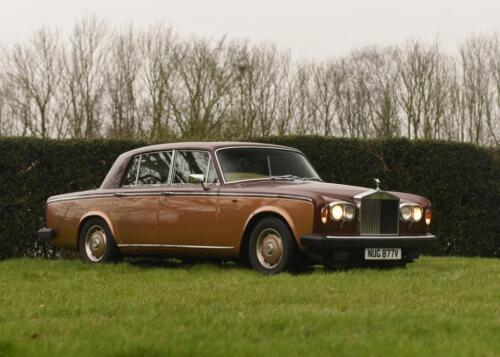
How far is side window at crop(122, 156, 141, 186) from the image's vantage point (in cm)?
1224

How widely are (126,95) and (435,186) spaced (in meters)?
21.0

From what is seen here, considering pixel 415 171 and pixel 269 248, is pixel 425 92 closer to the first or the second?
pixel 415 171

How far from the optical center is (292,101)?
3744 centimetres

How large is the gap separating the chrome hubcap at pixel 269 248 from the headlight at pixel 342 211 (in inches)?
27.2

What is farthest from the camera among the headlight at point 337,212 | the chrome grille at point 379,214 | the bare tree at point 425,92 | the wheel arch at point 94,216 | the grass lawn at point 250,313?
the bare tree at point 425,92

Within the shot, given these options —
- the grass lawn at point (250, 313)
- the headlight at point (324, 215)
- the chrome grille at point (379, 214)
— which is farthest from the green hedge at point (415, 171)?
the headlight at point (324, 215)

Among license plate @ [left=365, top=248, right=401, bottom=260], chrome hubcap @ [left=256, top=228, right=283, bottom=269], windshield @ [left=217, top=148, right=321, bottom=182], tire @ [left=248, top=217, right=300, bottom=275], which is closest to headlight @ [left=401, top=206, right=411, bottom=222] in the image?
license plate @ [left=365, top=248, right=401, bottom=260]

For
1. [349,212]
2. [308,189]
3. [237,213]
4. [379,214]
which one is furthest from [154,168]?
[379,214]

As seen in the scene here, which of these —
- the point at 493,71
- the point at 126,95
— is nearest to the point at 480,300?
the point at 126,95

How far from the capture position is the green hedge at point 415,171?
14805 mm

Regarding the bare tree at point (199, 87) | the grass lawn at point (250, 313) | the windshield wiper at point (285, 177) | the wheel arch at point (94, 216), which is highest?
the bare tree at point (199, 87)

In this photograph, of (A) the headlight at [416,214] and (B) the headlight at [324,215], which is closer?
(B) the headlight at [324,215]

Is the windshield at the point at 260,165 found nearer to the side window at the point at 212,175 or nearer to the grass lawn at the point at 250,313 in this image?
the side window at the point at 212,175

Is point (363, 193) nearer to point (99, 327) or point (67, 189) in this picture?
point (99, 327)
